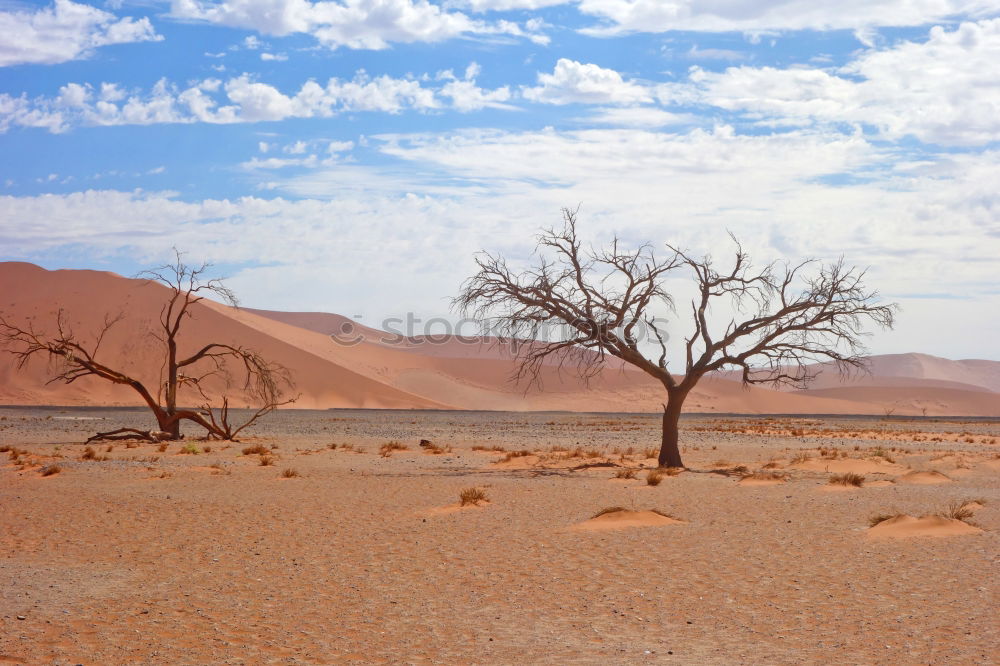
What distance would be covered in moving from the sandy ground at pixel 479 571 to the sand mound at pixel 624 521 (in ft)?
0.67

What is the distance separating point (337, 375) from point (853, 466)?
230 feet

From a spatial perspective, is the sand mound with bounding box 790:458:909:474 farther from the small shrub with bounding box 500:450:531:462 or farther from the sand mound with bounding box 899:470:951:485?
the small shrub with bounding box 500:450:531:462

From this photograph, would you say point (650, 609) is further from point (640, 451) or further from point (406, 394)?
point (406, 394)

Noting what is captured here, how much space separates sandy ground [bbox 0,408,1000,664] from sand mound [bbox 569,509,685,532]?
0.20 m

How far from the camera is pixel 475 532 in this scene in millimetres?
14047

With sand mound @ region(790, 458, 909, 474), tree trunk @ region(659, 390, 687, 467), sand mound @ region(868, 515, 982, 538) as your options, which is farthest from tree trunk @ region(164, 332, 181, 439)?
sand mound @ region(868, 515, 982, 538)

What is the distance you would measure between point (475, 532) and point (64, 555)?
5.10m

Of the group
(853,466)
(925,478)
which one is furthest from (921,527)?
(853,466)

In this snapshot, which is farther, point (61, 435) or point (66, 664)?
point (61, 435)

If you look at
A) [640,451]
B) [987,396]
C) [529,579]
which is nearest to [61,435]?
[640,451]

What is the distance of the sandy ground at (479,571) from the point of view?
816cm

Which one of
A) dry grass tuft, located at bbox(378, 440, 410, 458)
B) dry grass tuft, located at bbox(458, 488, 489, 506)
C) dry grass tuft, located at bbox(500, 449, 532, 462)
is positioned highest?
dry grass tuft, located at bbox(458, 488, 489, 506)

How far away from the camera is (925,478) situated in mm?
22016

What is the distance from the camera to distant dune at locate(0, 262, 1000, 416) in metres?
83.3
